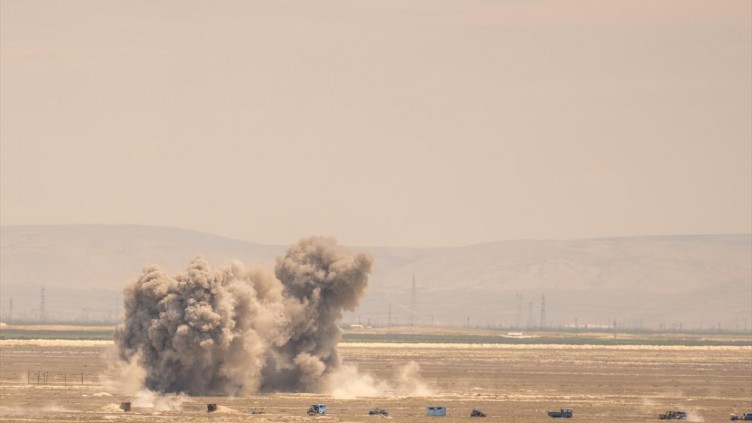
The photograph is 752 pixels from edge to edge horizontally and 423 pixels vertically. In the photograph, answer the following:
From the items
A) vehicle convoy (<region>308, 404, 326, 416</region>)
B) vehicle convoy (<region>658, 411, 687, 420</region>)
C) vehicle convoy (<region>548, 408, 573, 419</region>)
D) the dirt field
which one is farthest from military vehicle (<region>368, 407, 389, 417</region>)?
vehicle convoy (<region>658, 411, 687, 420</region>)

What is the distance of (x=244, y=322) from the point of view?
13600 centimetres

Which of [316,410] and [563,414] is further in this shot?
[563,414]

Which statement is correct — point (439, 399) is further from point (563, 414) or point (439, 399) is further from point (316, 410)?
point (316, 410)

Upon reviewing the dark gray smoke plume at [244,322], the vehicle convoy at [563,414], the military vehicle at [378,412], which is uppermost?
the dark gray smoke plume at [244,322]

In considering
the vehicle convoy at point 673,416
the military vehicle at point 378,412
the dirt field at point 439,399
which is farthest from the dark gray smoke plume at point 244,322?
the vehicle convoy at point 673,416

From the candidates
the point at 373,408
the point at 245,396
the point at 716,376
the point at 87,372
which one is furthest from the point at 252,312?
the point at 716,376

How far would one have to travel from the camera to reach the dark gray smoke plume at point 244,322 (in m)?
131

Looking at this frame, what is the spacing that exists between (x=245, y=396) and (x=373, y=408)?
50.4 feet

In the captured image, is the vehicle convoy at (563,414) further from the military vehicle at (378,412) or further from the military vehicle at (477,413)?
the military vehicle at (378,412)

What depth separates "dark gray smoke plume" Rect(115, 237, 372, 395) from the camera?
131 meters

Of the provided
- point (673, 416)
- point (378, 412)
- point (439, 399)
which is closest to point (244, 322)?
point (439, 399)

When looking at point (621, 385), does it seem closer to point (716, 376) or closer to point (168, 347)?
point (716, 376)

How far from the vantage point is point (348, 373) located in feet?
488

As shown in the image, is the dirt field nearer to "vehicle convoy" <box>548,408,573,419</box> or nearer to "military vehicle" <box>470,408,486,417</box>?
"military vehicle" <box>470,408,486,417</box>
